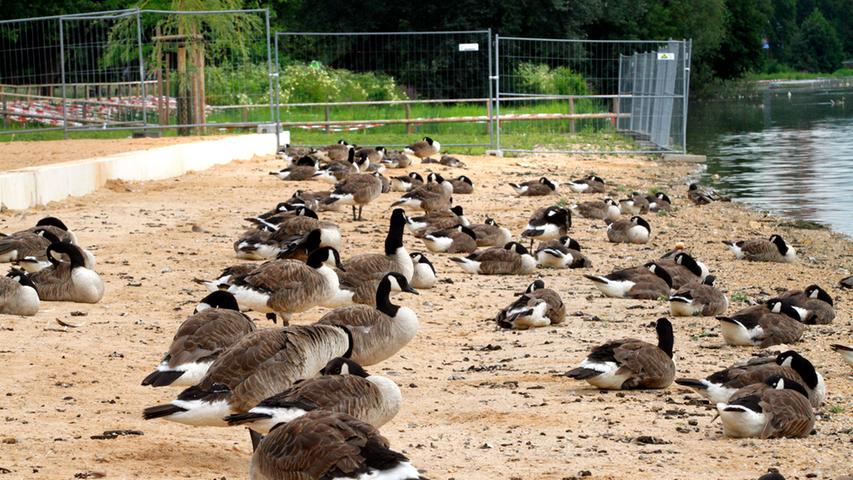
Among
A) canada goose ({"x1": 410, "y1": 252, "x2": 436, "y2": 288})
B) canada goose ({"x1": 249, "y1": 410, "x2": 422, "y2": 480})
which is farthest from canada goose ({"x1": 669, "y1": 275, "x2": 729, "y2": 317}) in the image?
canada goose ({"x1": 249, "y1": 410, "x2": 422, "y2": 480})

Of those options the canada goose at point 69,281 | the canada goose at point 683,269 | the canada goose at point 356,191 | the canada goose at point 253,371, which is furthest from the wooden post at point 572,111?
the canada goose at point 253,371

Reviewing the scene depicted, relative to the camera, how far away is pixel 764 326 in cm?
1104

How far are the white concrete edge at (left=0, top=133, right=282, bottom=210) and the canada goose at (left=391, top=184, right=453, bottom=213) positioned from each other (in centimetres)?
481

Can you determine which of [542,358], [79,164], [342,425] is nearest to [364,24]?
[79,164]

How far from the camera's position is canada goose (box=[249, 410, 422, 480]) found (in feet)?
17.5

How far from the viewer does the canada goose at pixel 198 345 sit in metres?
7.74

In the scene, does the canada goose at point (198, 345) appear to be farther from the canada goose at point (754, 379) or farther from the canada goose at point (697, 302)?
the canada goose at point (697, 302)

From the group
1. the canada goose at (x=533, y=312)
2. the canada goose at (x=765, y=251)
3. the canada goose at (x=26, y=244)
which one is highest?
the canada goose at (x=26, y=244)

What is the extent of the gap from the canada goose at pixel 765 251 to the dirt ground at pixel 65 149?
39.0ft

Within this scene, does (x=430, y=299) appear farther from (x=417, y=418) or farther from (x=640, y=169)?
(x=640, y=169)

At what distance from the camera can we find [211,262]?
14.1 metres

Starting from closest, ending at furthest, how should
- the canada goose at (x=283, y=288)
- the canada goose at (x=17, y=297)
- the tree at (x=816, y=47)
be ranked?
the canada goose at (x=17, y=297)
the canada goose at (x=283, y=288)
the tree at (x=816, y=47)

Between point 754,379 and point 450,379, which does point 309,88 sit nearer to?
point 450,379

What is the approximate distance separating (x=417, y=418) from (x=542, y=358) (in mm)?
2233
